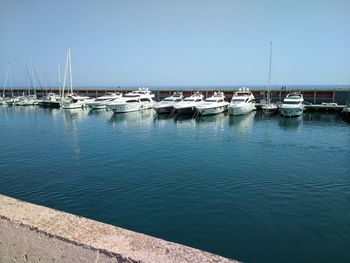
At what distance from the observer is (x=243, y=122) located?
54375mm

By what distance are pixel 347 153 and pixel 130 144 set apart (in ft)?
73.7

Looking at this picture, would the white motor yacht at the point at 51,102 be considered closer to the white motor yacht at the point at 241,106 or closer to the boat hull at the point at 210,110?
the boat hull at the point at 210,110

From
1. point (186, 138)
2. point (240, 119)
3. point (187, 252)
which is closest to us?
point (187, 252)

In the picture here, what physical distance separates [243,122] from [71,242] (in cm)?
5210

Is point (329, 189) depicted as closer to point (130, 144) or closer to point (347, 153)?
point (347, 153)

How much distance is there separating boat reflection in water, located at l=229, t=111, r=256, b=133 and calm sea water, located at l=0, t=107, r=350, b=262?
5.18 metres

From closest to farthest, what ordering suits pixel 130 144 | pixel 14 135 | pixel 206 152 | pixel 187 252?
1. pixel 187 252
2. pixel 206 152
3. pixel 130 144
4. pixel 14 135

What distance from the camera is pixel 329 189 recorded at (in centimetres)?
2020

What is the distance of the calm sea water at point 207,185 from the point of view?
1378 cm

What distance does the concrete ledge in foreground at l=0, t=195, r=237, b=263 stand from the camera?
373cm

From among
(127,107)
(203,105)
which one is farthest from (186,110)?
(127,107)

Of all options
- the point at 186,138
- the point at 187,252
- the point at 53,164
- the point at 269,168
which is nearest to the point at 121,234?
the point at 187,252

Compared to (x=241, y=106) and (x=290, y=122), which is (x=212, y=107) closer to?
(x=241, y=106)

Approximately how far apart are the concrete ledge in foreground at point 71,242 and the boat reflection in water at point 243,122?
4188cm
